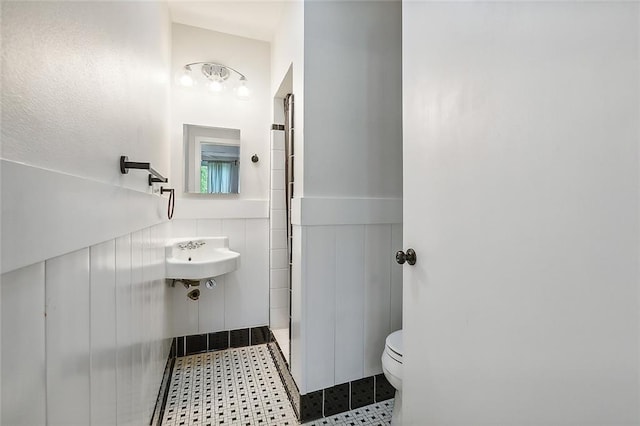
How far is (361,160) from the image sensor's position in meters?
1.53

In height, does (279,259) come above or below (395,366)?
above

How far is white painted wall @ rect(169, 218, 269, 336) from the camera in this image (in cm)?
206

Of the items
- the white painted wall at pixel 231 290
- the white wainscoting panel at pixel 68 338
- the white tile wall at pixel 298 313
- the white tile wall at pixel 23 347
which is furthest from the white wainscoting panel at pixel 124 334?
the white painted wall at pixel 231 290

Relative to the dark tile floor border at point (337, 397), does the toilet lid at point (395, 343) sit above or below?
above

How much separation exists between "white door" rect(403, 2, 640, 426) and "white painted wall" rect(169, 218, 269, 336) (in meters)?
1.59

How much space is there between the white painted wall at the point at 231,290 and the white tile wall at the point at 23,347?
1688 millimetres

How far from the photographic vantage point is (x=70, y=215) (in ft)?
1.75

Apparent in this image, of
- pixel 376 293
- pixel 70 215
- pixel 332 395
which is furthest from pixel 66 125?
pixel 332 395

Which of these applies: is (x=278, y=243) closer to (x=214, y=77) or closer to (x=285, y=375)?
(x=285, y=375)

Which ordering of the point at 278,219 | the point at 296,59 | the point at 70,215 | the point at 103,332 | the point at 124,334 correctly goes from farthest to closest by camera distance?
the point at 278,219 < the point at 296,59 < the point at 124,334 < the point at 103,332 < the point at 70,215

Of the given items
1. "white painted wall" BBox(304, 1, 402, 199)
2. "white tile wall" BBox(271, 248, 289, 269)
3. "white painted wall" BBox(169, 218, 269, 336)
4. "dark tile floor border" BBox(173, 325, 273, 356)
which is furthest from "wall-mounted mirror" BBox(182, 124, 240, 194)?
"dark tile floor border" BBox(173, 325, 273, 356)

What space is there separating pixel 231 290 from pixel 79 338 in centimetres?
164

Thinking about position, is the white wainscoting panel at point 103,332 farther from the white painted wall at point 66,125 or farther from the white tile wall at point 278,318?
the white tile wall at point 278,318

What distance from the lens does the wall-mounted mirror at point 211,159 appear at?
82.2 inches
